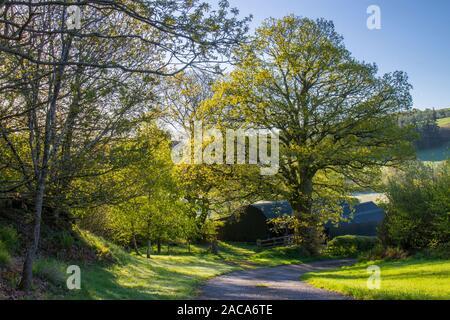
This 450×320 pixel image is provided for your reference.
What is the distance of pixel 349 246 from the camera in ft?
120

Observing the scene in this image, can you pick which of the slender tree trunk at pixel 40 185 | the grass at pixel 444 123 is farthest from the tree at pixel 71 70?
the grass at pixel 444 123

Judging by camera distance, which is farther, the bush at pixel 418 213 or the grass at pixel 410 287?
the bush at pixel 418 213

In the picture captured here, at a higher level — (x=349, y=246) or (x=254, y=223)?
(x=254, y=223)

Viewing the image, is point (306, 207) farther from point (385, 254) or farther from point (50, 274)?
point (50, 274)

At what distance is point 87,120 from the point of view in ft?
37.8

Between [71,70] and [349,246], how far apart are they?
31420mm

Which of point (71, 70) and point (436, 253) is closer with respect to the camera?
point (71, 70)

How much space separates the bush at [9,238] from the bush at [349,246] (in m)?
25.9

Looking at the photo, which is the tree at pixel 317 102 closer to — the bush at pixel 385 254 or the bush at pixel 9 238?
the bush at pixel 385 254

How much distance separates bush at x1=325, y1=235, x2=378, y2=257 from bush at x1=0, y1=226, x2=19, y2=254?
85.1 ft

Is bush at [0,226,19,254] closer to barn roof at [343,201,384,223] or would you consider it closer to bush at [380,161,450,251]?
bush at [380,161,450,251]

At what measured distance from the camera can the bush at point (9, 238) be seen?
13678mm

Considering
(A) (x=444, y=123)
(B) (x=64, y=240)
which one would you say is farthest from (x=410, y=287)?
(A) (x=444, y=123)
